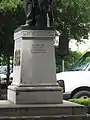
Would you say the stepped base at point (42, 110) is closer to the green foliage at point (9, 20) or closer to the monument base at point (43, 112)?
the monument base at point (43, 112)

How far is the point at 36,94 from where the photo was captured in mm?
10609

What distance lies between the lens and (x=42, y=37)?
10.9 meters

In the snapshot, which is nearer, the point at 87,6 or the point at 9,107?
the point at 9,107

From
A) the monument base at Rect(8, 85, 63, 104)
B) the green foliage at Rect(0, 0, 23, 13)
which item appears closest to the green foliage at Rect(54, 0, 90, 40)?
the green foliage at Rect(0, 0, 23, 13)

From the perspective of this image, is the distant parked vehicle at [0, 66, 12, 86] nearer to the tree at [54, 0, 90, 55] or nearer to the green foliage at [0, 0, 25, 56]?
the green foliage at [0, 0, 25, 56]

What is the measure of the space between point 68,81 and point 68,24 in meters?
8.92

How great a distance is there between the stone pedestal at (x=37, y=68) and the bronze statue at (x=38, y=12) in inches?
14.9

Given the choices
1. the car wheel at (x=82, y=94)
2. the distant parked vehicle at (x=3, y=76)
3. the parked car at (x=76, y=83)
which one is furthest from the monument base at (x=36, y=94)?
the distant parked vehicle at (x=3, y=76)

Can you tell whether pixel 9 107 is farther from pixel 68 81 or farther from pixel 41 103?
pixel 68 81

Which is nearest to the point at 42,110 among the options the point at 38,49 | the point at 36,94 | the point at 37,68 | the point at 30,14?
the point at 36,94

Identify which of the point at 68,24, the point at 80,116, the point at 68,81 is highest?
the point at 68,24

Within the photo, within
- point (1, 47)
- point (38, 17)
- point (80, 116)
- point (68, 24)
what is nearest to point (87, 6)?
point (68, 24)

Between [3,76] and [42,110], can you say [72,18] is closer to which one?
[3,76]

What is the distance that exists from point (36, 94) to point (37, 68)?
630 millimetres
